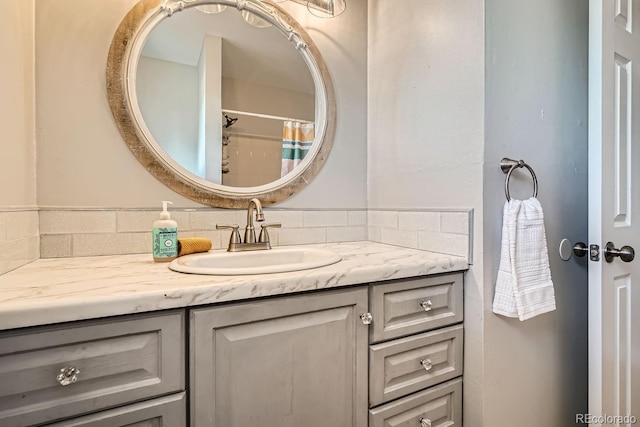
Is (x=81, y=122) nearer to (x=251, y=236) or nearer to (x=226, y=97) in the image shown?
(x=226, y=97)

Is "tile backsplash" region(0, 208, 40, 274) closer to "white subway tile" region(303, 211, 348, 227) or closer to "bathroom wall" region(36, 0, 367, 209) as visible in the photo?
"bathroom wall" region(36, 0, 367, 209)

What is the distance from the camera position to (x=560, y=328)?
1142 millimetres

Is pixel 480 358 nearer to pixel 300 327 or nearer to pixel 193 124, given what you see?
pixel 300 327

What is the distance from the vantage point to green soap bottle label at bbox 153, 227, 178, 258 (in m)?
0.90

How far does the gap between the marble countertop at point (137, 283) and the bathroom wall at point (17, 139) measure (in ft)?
0.25

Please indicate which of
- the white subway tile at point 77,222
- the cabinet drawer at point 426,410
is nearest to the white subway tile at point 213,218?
the white subway tile at point 77,222

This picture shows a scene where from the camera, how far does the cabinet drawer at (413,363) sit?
2.80ft

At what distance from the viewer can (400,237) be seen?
4.13ft

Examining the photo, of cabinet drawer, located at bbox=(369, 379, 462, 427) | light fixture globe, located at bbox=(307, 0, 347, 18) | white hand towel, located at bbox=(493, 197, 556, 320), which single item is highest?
light fixture globe, located at bbox=(307, 0, 347, 18)

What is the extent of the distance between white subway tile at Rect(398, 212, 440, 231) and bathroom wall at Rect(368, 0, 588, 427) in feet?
0.15

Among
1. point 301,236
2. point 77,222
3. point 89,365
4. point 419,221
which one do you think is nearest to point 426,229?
point 419,221

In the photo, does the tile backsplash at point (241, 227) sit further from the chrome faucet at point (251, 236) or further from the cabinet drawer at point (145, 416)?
the cabinet drawer at point (145, 416)

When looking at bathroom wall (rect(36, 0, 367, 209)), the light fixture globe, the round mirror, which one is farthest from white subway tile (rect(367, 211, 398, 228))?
the light fixture globe

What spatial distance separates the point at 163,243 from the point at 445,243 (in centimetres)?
90
